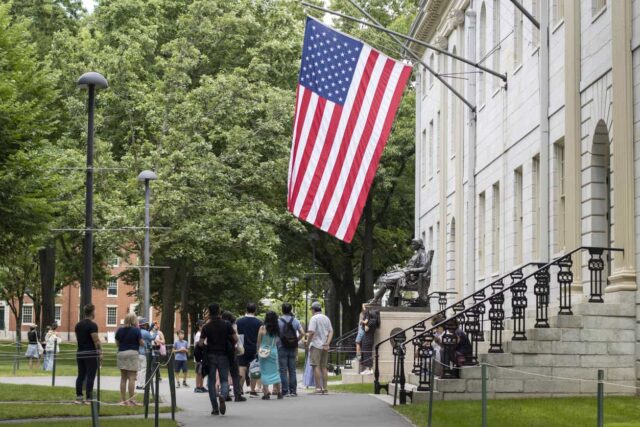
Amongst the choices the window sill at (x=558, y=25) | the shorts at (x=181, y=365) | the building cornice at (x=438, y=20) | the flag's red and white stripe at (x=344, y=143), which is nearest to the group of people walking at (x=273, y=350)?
the flag's red and white stripe at (x=344, y=143)

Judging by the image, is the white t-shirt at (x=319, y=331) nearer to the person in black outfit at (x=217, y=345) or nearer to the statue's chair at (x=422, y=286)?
the person in black outfit at (x=217, y=345)

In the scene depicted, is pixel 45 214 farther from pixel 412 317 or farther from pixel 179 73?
pixel 179 73

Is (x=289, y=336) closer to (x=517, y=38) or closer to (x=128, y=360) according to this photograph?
(x=128, y=360)

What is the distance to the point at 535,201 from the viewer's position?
96.3 ft

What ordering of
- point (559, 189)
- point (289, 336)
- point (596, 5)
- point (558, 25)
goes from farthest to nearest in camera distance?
1. point (559, 189)
2. point (558, 25)
3. point (289, 336)
4. point (596, 5)

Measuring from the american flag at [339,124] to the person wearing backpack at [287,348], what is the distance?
5.12 m

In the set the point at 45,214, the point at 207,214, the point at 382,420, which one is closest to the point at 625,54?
the point at 382,420

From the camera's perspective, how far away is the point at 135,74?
164 ft

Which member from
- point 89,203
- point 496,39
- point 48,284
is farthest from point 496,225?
point 48,284

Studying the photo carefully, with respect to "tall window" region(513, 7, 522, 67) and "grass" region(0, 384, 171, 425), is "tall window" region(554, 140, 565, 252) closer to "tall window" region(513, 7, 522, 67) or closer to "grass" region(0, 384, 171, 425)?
"tall window" region(513, 7, 522, 67)

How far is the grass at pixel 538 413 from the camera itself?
14.2 metres

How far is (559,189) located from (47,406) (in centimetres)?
1126

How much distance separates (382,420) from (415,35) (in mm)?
31683

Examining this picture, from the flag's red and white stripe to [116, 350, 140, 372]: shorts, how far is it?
390 centimetres
